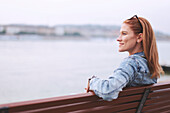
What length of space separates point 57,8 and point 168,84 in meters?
84.6

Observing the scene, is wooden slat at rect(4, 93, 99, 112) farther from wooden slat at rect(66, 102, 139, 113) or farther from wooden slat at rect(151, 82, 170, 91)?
wooden slat at rect(151, 82, 170, 91)

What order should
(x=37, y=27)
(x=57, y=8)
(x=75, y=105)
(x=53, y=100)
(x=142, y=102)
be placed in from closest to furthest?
(x=53, y=100) < (x=75, y=105) < (x=142, y=102) < (x=37, y=27) < (x=57, y=8)

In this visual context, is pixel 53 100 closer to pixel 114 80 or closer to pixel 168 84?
pixel 114 80

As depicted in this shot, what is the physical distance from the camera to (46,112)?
1.03m

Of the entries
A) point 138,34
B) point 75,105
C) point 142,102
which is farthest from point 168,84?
point 75,105

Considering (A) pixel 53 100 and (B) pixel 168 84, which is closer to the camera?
(A) pixel 53 100

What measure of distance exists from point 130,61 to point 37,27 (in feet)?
172

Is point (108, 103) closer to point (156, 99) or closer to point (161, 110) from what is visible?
point (156, 99)

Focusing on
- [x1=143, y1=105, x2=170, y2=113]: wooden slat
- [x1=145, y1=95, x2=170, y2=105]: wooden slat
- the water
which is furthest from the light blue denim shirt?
the water

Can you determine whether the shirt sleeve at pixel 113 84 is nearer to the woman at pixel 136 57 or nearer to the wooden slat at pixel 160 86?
the woman at pixel 136 57

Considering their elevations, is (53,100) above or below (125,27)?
→ below

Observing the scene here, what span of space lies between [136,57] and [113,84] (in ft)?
1.09

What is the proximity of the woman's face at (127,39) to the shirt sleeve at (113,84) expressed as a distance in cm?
26

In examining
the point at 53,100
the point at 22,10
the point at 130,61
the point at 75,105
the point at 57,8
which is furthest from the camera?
the point at 57,8
